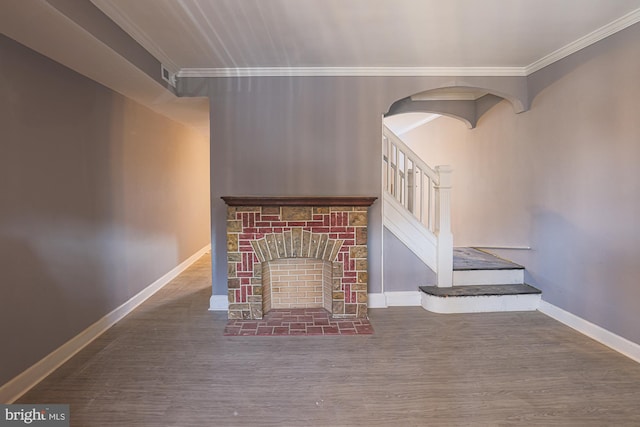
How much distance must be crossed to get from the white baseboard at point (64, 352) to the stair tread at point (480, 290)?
3.15 meters

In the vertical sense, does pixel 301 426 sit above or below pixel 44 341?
below

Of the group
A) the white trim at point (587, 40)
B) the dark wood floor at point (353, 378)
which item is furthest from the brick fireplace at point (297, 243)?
the white trim at point (587, 40)

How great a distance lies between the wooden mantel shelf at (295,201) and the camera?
3248 millimetres

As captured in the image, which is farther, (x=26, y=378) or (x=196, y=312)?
(x=196, y=312)

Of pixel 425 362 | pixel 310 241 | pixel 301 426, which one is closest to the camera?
Result: pixel 301 426

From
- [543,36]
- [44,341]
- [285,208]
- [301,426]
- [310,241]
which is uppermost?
[543,36]

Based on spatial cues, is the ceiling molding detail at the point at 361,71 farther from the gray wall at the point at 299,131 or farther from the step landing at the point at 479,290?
the step landing at the point at 479,290

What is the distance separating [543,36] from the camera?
2.88 m

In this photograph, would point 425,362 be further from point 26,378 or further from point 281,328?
point 26,378

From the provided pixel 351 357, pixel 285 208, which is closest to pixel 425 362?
pixel 351 357

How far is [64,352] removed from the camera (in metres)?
2.54

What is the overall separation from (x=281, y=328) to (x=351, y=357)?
81cm

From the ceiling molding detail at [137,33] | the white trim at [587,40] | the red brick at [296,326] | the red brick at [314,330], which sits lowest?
the red brick at [314,330]
